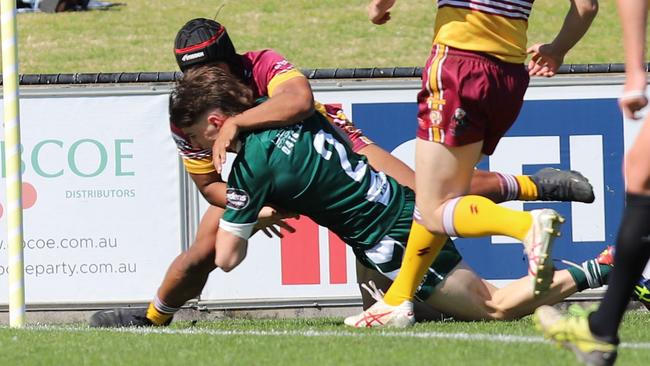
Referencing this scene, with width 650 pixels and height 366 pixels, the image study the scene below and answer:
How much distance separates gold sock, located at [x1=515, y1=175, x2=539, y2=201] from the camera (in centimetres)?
613

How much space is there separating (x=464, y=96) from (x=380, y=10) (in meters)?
0.93

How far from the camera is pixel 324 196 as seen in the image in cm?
596

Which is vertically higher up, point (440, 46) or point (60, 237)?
point (440, 46)

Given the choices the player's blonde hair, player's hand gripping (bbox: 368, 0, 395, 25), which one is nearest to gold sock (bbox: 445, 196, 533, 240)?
player's hand gripping (bbox: 368, 0, 395, 25)

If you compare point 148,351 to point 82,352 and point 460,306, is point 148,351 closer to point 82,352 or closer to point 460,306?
point 82,352

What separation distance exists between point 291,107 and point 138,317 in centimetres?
169

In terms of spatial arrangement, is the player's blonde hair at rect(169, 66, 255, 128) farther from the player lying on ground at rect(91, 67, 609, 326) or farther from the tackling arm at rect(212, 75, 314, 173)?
the tackling arm at rect(212, 75, 314, 173)

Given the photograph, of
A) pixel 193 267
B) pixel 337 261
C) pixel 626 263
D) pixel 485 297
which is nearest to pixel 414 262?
pixel 485 297

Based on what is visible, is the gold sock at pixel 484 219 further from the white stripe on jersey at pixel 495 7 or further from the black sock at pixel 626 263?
the black sock at pixel 626 263

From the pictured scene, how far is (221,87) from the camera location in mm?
6016

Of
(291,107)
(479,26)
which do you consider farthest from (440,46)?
(291,107)

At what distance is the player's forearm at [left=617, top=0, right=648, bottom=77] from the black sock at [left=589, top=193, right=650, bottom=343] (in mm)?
406

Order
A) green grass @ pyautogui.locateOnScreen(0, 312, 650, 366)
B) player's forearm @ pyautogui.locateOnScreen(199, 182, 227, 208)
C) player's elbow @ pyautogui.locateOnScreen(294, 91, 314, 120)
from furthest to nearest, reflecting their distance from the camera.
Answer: player's forearm @ pyautogui.locateOnScreen(199, 182, 227, 208), player's elbow @ pyautogui.locateOnScreen(294, 91, 314, 120), green grass @ pyautogui.locateOnScreen(0, 312, 650, 366)

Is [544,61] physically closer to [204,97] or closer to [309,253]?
[204,97]
